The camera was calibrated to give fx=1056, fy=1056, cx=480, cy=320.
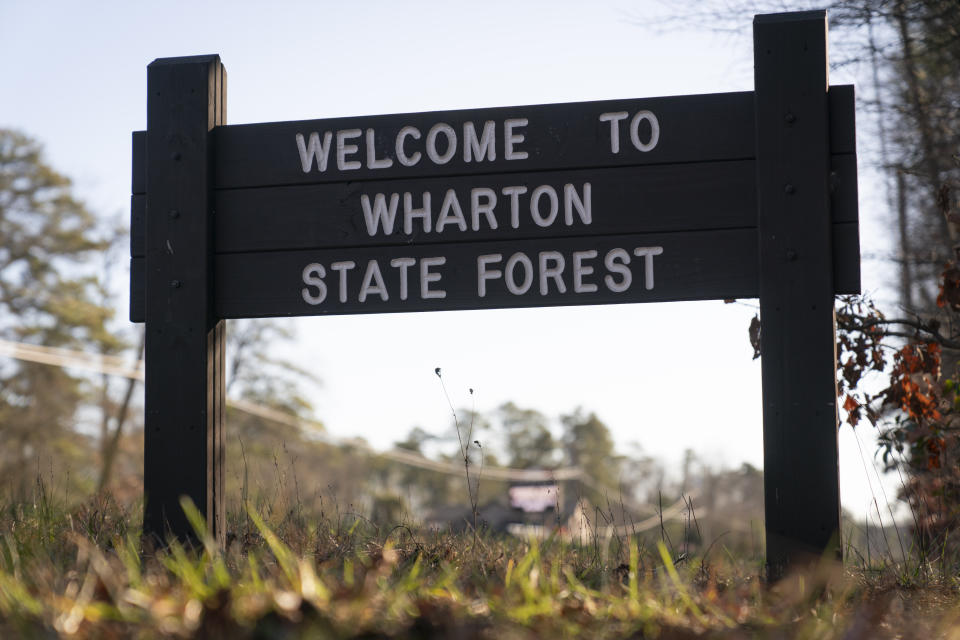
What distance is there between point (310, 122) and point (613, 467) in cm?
7670

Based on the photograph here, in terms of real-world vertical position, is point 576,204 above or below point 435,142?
below

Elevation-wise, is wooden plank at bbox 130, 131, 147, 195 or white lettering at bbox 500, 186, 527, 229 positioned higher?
wooden plank at bbox 130, 131, 147, 195

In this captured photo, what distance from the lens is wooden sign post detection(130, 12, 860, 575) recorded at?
4.37m

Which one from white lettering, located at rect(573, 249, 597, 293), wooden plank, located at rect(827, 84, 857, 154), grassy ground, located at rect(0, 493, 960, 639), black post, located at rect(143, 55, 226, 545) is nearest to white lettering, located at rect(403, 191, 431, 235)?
white lettering, located at rect(573, 249, 597, 293)

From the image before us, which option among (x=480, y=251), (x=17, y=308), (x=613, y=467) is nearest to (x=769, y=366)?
(x=480, y=251)

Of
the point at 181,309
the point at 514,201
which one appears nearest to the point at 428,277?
the point at 514,201

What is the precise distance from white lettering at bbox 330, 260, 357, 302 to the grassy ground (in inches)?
42.5

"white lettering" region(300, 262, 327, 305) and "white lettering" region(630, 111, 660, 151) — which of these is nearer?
"white lettering" region(630, 111, 660, 151)

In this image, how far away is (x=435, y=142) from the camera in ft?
15.8

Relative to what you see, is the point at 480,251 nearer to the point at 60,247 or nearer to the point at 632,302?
the point at 632,302

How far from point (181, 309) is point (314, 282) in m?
0.63

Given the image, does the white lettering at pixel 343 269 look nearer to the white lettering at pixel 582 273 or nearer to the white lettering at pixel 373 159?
the white lettering at pixel 373 159

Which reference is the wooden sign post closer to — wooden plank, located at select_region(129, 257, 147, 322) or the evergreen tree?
wooden plank, located at select_region(129, 257, 147, 322)

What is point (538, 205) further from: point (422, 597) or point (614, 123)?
point (422, 597)
